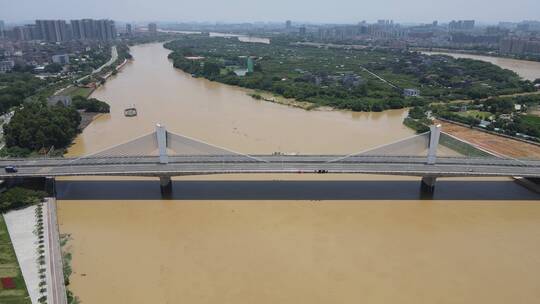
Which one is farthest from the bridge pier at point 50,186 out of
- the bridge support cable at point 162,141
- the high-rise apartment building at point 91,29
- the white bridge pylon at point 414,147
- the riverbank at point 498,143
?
the high-rise apartment building at point 91,29

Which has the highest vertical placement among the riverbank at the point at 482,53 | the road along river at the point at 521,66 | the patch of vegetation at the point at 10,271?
the riverbank at the point at 482,53

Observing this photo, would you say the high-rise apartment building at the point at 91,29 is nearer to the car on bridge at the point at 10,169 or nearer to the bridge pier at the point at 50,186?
the car on bridge at the point at 10,169

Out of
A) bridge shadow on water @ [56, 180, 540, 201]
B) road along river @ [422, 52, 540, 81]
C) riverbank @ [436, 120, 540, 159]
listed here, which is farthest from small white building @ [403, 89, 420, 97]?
road along river @ [422, 52, 540, 81]

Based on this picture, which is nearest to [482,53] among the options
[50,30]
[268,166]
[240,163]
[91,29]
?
[268,166]

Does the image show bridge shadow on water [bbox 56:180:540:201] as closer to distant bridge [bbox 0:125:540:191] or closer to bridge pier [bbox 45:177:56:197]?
bridge pier [bbox 45:177:56:197]

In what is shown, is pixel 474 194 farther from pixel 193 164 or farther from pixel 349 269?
pixel 193 164

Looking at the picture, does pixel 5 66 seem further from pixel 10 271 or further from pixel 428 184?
pixel 428 184
